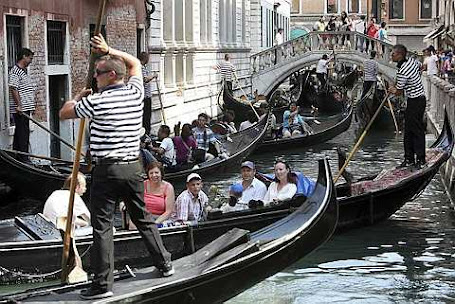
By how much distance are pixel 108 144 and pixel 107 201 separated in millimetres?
159

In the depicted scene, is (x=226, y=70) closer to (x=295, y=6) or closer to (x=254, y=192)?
(x=254, y=192)

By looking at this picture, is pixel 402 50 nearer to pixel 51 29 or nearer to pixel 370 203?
pixel 370 203

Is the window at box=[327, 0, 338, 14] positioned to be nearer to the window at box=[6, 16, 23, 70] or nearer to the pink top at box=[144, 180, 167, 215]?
the window at box=[6, 16, 23, 70]

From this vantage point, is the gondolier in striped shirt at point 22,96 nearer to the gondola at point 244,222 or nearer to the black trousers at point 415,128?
the gondola at point 244,222

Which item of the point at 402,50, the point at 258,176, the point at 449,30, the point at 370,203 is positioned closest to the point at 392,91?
the point at 402,50

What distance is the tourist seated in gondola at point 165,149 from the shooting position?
6.01 m

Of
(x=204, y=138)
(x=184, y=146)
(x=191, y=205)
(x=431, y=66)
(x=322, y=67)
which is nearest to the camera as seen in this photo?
(x=191, y=205)

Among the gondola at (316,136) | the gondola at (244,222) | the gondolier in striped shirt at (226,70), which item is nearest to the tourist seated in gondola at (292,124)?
the gondola at (316,136)

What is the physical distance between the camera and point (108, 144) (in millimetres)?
2611

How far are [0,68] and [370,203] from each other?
2.32m

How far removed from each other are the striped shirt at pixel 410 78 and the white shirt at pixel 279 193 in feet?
4.33

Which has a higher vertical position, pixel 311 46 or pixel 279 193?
pixel 311 46

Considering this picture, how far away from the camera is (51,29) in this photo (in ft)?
21.4

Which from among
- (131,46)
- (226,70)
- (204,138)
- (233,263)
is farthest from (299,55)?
(233,263)
